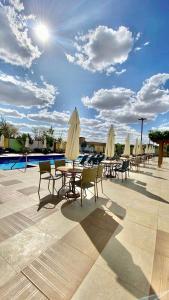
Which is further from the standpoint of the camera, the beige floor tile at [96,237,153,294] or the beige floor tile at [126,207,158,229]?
the beige floor tile at [126,207,158,229]

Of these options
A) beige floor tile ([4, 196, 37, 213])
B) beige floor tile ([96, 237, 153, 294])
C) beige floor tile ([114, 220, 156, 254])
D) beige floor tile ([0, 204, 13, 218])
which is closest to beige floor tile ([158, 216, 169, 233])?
beige floor tile ([114, 220, 156, 254])

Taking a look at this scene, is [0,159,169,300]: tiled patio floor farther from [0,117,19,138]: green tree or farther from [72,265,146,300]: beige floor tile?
[0,117,19,138]: green tree

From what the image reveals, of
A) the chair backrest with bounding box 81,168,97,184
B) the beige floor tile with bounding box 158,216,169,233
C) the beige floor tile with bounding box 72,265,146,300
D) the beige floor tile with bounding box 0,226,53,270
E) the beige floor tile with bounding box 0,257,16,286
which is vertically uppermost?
the chair backrest with bounding box 81,168,97,184

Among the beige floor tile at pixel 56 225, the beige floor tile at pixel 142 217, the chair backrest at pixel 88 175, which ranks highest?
the chair backrest at pixel 88 175

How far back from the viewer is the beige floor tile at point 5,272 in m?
1.44

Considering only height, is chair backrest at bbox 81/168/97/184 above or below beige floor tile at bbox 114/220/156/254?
above

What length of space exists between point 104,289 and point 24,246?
114 centimetres

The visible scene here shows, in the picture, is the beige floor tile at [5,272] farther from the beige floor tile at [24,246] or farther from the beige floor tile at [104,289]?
the beige floor tile at [104,289]

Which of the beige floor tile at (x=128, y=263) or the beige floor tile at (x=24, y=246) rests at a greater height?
the beige floor tile at (x=24, y=246)

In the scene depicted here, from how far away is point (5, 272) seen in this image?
152cm

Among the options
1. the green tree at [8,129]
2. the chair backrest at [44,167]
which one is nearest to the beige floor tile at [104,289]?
the chair backrest at [44,167]

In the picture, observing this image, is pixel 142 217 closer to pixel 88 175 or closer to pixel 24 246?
pixel 88 175

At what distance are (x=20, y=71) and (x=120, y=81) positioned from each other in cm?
660

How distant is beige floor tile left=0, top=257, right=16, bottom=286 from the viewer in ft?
4.72
